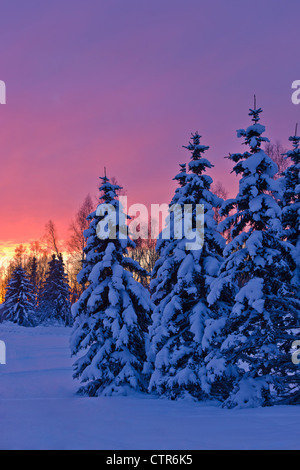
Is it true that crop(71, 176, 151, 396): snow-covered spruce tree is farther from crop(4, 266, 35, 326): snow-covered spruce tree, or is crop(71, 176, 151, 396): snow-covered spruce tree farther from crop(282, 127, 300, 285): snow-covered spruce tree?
crop(4, 266, 35, 326): snow-covered spruce tree

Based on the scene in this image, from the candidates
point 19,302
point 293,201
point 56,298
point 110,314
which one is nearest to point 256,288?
point 293,201

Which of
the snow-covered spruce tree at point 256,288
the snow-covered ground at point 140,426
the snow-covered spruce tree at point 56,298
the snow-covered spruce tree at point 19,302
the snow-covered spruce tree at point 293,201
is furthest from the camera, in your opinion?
the snow-covered spruce tree at point 19,302

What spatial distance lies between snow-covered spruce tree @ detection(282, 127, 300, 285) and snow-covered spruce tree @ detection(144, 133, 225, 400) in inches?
99.1

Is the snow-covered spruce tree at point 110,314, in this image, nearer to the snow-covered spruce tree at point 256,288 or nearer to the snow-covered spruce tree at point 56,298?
the snow-covered spruce tree at point 256,288

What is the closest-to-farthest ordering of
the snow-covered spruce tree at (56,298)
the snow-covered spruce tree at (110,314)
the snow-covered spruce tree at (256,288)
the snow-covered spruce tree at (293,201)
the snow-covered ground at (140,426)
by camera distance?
1. the snow-covered ground at (140,426)
2. the snow-covered spruce tree at (256,288)
3. the snow-covered spruce tree at (293,201)
4. the snow-covered spruce tree at (110,314)
5. the snow-covered spruce tree at (56,298)

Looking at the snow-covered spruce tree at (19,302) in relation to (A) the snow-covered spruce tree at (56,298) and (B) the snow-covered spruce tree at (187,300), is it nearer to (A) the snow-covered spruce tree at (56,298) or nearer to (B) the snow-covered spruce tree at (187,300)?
(A) the snow-covered spruce tree at (56,298)

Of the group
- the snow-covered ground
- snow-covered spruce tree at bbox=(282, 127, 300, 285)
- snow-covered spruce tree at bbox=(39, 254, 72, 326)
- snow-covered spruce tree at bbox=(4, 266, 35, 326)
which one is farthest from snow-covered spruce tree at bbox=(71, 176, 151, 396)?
snow-covered spruce tree at bbox=(4, 266, 35, 326)

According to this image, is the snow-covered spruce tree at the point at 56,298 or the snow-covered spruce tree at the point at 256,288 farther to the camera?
the snow-covered spruce tree at the point at 56,298

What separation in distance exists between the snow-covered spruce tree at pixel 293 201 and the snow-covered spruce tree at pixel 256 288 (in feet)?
8.27

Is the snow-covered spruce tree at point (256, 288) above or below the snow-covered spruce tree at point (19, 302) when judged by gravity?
above

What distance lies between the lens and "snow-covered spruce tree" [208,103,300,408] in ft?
39.1

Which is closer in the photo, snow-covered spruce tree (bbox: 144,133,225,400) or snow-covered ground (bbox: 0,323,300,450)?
snow-covered ground (bbox: 0,323,300,450)

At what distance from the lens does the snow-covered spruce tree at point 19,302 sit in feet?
181

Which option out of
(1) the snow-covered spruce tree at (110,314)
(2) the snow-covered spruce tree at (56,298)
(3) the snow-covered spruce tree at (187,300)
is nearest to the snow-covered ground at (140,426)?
(3) the snow-covered spruce tree at (187,300)
